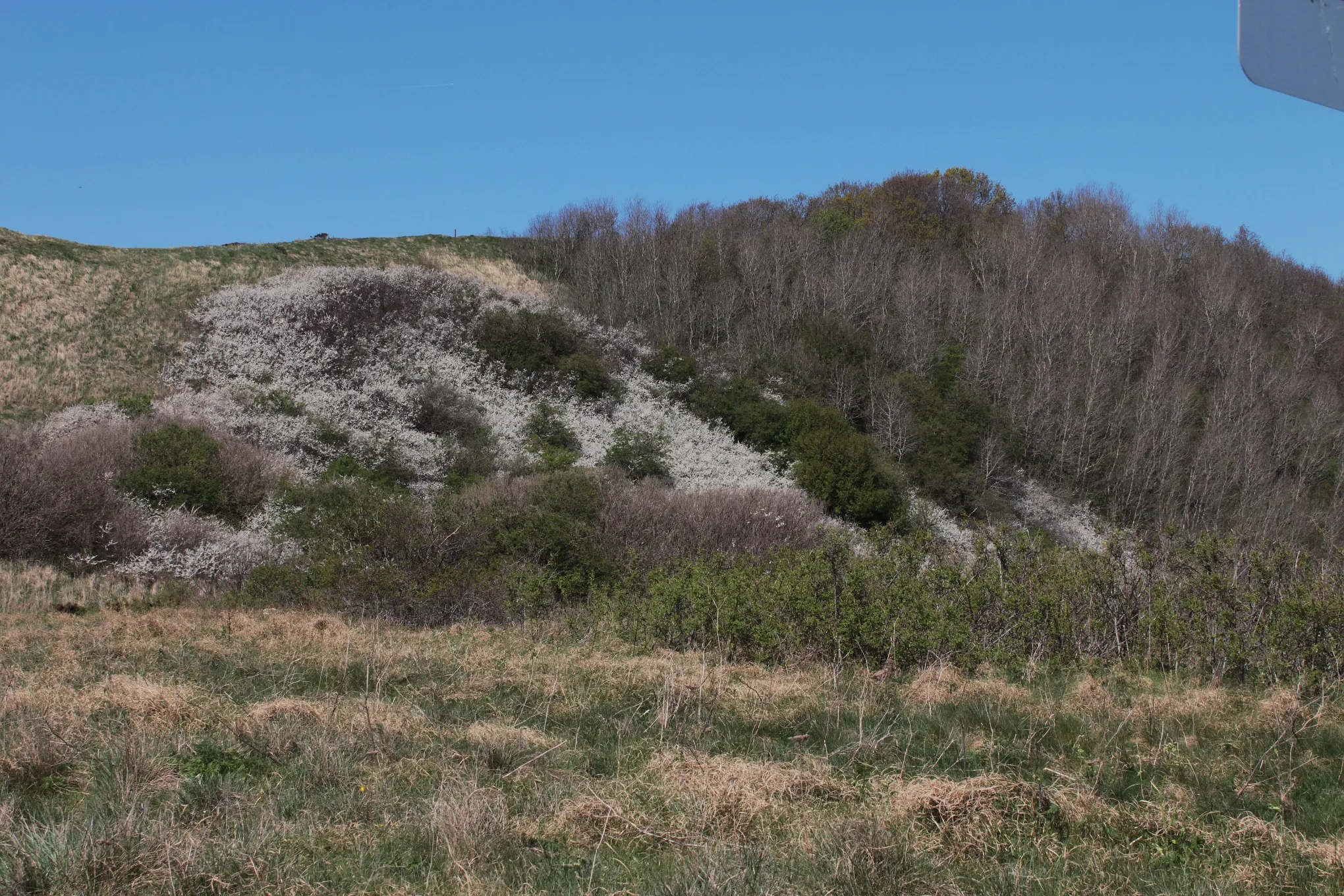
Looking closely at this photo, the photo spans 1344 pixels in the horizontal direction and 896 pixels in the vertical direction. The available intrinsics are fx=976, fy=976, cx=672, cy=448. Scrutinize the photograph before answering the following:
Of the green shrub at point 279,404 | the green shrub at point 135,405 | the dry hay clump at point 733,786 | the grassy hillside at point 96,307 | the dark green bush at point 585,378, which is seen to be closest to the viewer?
the dry hay clump at point 733,786

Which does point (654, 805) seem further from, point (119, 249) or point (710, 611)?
point (119, 249)

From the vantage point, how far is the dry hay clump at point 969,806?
373 cm

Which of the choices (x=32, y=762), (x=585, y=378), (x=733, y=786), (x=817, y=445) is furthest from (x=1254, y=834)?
(x=585, y=378)

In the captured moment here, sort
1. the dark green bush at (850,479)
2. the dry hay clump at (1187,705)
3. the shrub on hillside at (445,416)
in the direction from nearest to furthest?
the dry hay clump at (1187,705) → the dark green bush at (850,479) → the shrub on hillside at (445,416)

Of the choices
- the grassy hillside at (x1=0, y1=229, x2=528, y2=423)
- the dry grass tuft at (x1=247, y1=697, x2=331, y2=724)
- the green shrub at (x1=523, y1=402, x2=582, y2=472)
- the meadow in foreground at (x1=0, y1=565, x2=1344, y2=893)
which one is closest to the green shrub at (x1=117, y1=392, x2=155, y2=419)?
the grassy hillside at (x1=0, y1=229, x2=528, y2=423)

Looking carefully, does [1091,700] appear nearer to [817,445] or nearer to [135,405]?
[817,445]

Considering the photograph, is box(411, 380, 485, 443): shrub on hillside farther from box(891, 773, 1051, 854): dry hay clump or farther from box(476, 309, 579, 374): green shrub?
box(891, 773, 1051, 854): dry hay clump

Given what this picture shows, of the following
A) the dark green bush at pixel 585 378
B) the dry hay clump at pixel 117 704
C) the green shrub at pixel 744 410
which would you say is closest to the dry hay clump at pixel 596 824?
the dry hay clump at pixel 117 704

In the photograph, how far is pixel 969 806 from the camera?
12.7 ft

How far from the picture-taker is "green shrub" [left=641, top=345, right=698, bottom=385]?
39.4m

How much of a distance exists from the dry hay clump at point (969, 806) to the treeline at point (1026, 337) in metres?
32.0

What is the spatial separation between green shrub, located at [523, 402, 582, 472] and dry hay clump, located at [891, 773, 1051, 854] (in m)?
26.5

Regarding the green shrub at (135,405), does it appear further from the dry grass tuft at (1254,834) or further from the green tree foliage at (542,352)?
the dry grass tuft at (1254,834)

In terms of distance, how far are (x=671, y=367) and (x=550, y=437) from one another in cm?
854
